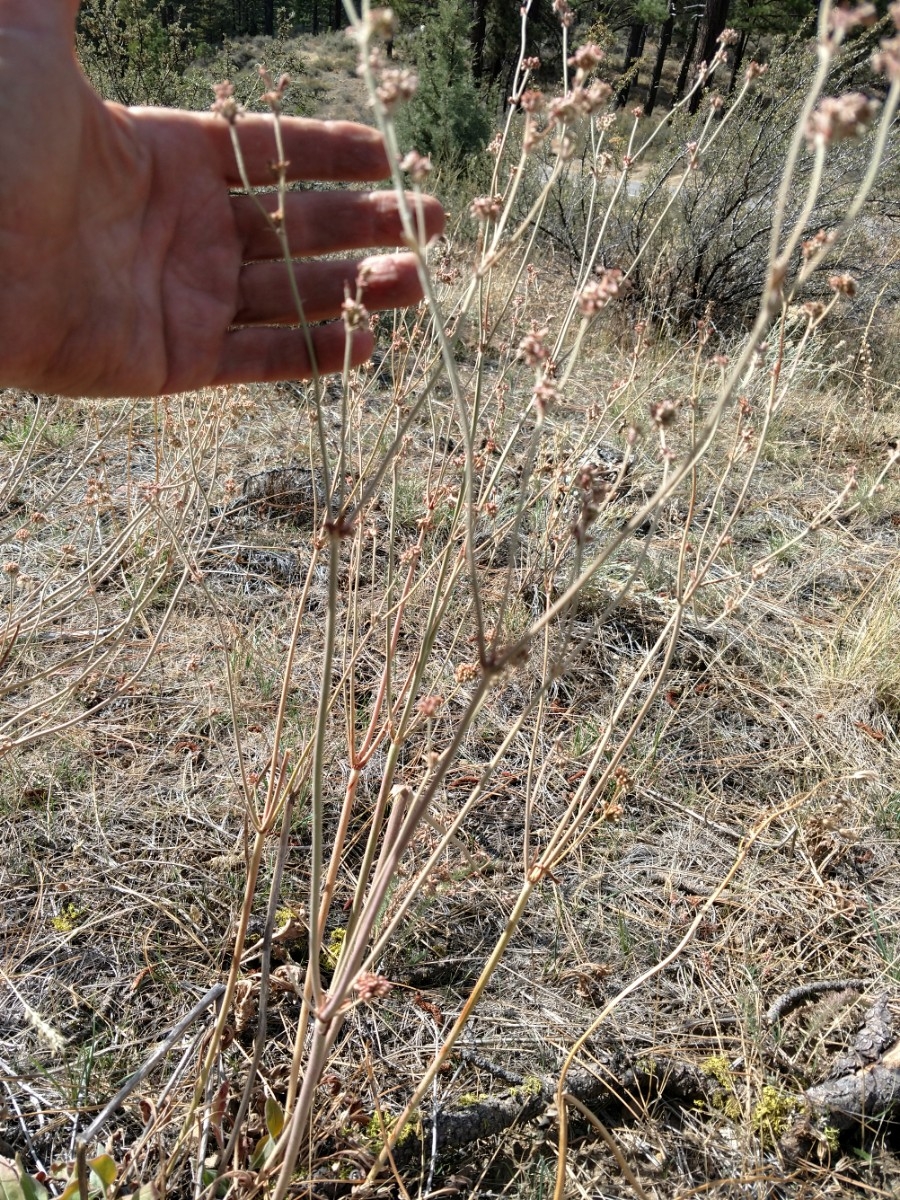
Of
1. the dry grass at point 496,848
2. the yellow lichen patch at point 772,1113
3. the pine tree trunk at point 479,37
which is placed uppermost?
the pine tree trunk at point 479,37

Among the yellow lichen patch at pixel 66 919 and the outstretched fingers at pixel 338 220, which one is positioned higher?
the outstretched fingers at pixel 338 220

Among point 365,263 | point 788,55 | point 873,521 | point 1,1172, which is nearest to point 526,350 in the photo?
point 365,263

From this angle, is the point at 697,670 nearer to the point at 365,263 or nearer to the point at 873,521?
the point at 873,521

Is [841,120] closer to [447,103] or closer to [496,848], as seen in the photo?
[496,848]

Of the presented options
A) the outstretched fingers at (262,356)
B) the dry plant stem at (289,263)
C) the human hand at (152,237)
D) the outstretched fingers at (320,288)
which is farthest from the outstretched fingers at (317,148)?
the dry plant stem at (289,263)

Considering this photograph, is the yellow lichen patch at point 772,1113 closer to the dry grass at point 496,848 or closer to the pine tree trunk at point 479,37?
the dry grass at point 496,848

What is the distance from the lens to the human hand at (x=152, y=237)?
131cm

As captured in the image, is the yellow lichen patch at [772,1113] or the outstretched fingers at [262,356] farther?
the yellow lichen patch at [772,1113]

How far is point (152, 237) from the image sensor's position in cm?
149

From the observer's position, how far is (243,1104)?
1268 millimetres

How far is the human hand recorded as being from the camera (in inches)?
51.5

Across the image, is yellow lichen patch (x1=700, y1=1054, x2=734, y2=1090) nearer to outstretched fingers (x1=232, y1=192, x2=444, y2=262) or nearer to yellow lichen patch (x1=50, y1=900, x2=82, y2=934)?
yellow lichen patch (x1=50, y1=900, x2=82, y2=934)

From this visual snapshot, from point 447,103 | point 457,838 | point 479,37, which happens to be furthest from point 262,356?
point 479,37

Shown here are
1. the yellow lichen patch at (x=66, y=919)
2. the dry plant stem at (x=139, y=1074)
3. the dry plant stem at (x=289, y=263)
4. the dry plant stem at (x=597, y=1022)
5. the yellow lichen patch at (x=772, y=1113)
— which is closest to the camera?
the dry plant stem at (x=289, y=263)
